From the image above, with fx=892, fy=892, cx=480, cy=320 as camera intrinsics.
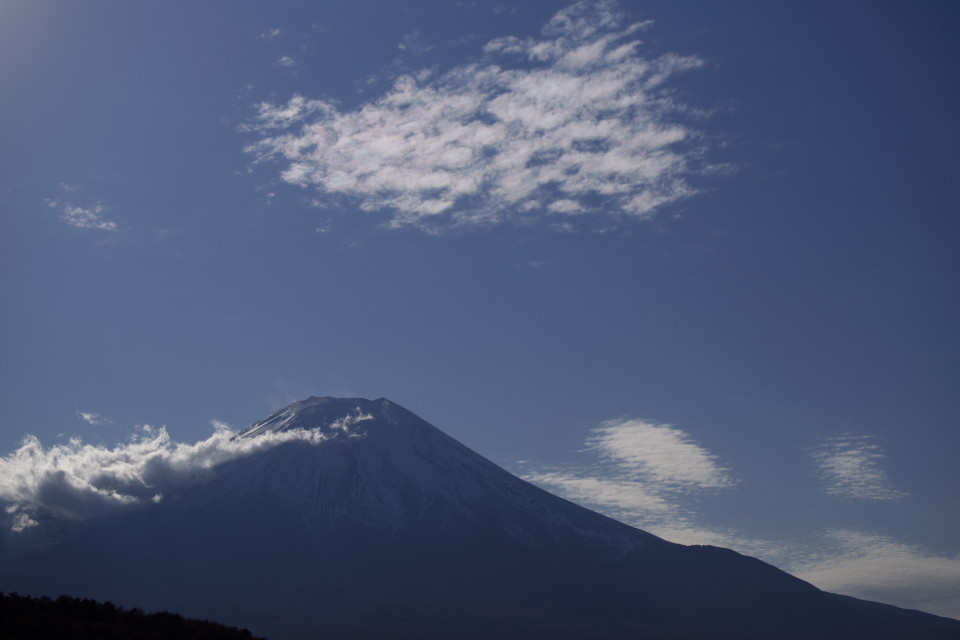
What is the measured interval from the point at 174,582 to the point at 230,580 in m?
11.8

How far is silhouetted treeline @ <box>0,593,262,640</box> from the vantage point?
4538cm

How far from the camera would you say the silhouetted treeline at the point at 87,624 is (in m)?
45.4

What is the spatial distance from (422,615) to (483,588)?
27.8 metres

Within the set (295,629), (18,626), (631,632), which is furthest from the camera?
(631,632)

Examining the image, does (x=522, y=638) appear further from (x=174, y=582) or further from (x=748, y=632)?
(x=174, y=582)

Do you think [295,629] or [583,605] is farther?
[583,605]

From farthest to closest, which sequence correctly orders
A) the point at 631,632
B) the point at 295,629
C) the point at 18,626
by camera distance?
the point at 631,632, the point at 295,629, the point at 18,626

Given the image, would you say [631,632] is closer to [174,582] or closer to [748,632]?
[748,632]

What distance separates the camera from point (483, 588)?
19900 centimetres

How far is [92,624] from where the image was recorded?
163 ft

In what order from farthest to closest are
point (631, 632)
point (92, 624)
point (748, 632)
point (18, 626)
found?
point (748, 632) → point (631, 632) → point (92, 624) → point (18, 626)

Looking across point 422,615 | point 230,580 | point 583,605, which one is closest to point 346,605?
point 422,615

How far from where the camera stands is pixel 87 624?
4928cm

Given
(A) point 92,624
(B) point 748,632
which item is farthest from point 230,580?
(A) point 92,624
